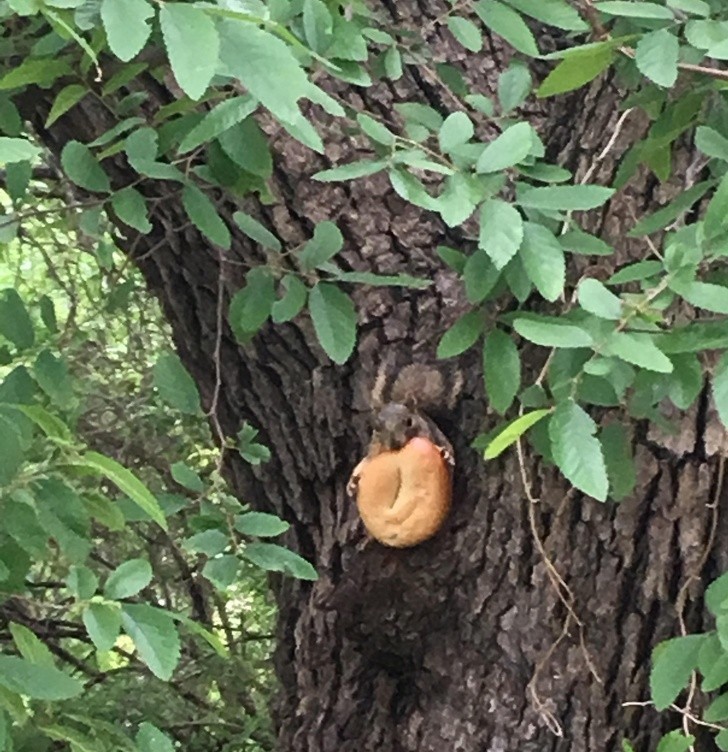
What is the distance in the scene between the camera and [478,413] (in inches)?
42.8

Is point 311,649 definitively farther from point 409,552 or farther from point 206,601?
point 206,601

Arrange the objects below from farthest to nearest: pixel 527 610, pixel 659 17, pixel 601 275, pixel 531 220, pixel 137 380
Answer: pixel 137 380 → pixel 527 610 → pixel 601 275 → pixel 531 220 → pixel 659 17

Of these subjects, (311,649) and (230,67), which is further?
(311,649)

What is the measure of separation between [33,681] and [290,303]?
427 mm

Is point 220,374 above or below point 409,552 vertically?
above

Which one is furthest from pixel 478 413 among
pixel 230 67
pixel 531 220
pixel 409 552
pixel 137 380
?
pixel 137 380

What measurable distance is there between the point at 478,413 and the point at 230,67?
26.3 inches

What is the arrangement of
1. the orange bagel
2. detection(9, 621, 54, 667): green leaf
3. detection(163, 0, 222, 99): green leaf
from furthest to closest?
the orange bagel, detection(9, 621, 54, 667): green leaf, detection(163, 0, 222, 99): green leaf

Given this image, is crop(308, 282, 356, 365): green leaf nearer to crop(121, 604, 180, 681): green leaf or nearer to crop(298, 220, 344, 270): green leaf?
crop(298, 220, 344, 270): green leaf

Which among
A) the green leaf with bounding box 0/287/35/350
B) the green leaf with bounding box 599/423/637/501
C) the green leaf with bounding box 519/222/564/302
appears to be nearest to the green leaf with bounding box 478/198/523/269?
the green leaf with bounding box 519/222/564/302

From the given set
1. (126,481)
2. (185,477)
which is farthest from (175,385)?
(126,481)

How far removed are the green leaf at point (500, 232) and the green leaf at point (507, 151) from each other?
29 mm

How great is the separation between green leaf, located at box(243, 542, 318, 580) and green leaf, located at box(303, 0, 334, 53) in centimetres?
41

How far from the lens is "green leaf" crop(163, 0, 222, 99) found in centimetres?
45
